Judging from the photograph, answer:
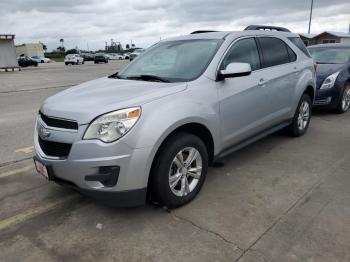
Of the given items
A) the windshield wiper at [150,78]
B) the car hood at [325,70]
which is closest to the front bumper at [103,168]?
the windshield wiper at [150,78]

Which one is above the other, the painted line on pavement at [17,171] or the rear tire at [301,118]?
the rear tire at [301,118]

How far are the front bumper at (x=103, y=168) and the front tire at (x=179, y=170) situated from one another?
173mm

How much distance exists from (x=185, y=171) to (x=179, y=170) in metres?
0.09

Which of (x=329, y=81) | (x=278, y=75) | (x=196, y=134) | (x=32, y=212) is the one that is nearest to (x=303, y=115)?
(x=278, y=75)

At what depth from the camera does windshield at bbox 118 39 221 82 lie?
3793mm

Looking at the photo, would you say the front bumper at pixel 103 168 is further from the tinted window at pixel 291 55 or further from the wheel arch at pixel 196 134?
the tinted window at pixel 291 55

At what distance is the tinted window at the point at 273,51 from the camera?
470cm

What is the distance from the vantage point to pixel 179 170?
338 centimetres

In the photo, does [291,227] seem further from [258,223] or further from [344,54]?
[344,54]

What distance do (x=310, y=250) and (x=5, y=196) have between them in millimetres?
3219

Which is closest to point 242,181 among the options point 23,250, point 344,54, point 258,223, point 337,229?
point 258,223

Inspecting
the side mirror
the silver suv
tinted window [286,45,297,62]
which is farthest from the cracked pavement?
tinted window [286,45,297,62]

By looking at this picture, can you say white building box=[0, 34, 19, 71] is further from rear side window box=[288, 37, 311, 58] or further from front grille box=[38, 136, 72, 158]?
front grille box=[38, 136, 72, 158]

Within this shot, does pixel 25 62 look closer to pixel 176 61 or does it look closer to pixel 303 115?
pixel 303 115
